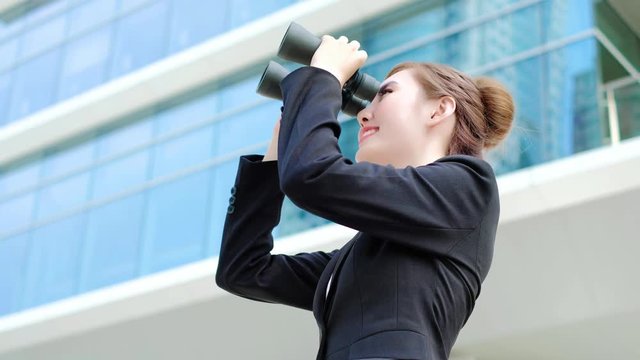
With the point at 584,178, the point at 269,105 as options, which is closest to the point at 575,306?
the point at 584,178

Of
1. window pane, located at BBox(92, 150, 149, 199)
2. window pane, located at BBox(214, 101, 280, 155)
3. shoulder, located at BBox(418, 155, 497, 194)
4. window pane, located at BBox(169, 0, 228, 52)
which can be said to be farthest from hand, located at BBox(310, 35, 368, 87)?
window pane, located at BBox(169, 0, 228, 52)

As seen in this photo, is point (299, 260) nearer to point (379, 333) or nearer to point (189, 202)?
point (379, 333)

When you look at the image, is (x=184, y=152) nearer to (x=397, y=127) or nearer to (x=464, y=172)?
(x=397, y=127)

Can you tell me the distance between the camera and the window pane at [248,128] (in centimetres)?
1055

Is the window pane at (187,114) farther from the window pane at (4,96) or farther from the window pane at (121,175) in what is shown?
the window pane at (4,96)

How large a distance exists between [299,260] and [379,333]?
→ 0.48 metres

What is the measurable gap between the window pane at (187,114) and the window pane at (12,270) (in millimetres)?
2019

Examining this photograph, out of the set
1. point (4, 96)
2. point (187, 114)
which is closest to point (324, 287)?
point (187, 114)

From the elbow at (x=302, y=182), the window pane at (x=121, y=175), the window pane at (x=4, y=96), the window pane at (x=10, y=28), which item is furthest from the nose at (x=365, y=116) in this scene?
the window pane at (x=10, y=28)

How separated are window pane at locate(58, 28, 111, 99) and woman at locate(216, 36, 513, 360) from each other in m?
11.0

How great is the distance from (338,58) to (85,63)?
38.3 feet

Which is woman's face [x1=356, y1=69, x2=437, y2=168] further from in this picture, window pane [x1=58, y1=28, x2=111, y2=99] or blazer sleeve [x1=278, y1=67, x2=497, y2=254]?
window pane [x1=58, y1=28, x2=111, y2=99]

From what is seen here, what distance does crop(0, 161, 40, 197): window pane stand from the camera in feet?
43.1

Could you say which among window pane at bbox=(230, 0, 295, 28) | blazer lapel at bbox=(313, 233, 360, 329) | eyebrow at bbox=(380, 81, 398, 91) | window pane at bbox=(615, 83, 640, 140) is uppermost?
window pane at bbox=(230, 0, 295, 28)
